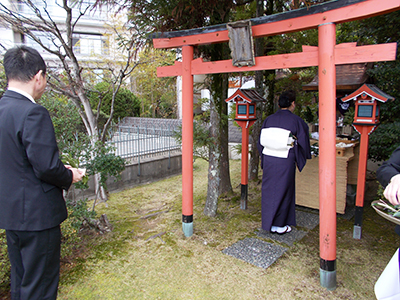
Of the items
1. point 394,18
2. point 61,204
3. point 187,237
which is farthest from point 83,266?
point 394,18

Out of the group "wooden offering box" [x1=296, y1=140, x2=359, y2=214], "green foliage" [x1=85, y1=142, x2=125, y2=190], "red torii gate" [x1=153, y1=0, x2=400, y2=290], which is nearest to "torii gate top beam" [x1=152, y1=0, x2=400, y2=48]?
"red torii gate" [x1=153, y1=0, x2=400, y2=290]

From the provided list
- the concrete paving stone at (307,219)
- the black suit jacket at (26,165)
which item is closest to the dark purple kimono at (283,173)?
the concrete paving stone at (307,219)

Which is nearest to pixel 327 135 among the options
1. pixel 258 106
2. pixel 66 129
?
pixel 258 106

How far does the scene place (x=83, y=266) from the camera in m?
3.44

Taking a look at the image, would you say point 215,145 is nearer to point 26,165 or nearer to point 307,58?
point 307,58

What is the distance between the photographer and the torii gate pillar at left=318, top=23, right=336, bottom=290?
9.41 ft

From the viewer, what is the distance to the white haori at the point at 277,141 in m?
3.90

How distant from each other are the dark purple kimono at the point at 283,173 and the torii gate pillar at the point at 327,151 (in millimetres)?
981

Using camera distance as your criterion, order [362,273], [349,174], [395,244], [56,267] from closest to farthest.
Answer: [56,267] < [362,273] < [395,244] < [349,174]

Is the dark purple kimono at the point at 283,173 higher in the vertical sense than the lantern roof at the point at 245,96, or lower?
lower

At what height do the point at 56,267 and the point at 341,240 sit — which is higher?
the point at 56,267

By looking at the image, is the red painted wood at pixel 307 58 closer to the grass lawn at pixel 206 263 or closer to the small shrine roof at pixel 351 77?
the small shrine roof at pixel 351 77

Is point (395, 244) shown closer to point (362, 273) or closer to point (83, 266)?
point (362, 273)

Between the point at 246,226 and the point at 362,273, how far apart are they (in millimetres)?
1746
